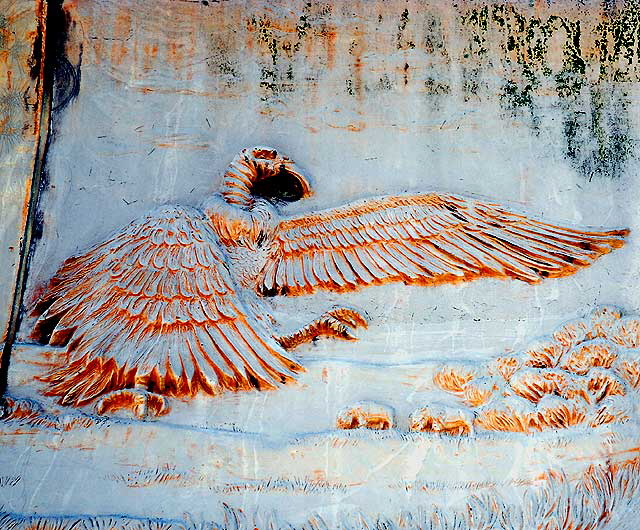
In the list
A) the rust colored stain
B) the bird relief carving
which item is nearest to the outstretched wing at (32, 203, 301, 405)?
the bird relief carving

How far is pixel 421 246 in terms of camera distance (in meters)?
5.43

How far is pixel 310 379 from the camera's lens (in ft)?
17.1

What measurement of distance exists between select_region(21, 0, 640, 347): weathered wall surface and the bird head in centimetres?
9

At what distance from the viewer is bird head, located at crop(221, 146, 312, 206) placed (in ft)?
18.4

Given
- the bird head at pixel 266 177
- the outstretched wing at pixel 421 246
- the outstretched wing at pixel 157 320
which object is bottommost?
the outstretched wing at pixel 157 320

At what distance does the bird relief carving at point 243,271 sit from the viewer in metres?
5.15

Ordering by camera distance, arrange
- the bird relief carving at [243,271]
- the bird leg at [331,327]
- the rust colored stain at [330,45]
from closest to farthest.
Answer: the bird relief carving at [243,271] → the bird leg at [331,327] → the rust colored stain at [330,45]

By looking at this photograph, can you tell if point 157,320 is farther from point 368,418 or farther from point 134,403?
point 368,418

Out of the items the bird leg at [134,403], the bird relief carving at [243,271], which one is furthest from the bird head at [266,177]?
the bird leg at [134,403]

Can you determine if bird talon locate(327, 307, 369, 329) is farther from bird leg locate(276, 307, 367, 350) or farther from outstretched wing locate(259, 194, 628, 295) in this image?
outstretched wing locate(259, 194, 628, 295)

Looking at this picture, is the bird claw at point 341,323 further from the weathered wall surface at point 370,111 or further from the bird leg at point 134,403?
the bird leg at point 134,403

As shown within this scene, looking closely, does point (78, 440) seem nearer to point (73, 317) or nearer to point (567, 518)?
point (73, 317)

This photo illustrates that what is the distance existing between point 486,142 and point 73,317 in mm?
2405

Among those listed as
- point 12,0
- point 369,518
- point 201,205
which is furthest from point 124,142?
point 369,518
